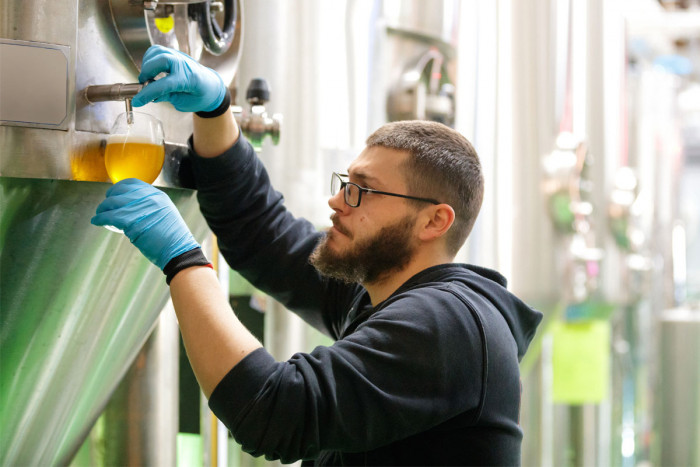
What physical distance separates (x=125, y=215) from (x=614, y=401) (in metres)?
3.93

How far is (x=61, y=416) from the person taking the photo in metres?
1.30

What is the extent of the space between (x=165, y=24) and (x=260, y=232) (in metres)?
0.43

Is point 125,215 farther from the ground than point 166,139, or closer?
closer

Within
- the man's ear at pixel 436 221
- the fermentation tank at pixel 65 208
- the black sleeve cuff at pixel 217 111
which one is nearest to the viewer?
the fermentation tank at pixel 65 208

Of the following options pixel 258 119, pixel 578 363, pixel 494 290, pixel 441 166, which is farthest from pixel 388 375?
pixel 578 363

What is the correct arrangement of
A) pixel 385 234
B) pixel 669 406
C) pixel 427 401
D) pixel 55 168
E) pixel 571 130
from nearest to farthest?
pixel 55 168 < pixel 427 401 < pixel 385 234 < pixel 571 130 < pixel 669 406

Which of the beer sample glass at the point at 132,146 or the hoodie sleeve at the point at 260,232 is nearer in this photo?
the beer sample glass at the point at 132,146

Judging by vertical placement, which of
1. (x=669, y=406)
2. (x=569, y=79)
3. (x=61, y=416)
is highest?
(x=569, y=79)

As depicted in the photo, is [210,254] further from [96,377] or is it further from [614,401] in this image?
[614,401]

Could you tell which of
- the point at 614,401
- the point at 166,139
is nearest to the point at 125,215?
the point at 166,139

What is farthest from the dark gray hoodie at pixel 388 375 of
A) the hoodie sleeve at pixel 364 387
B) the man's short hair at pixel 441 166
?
the man's short hair at pixel 441 166

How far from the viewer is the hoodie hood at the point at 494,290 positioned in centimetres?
138

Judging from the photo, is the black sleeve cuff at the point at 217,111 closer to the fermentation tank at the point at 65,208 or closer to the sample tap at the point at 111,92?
the fermentation tank at the point at 65,208

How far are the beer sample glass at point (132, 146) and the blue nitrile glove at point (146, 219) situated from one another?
2cm
